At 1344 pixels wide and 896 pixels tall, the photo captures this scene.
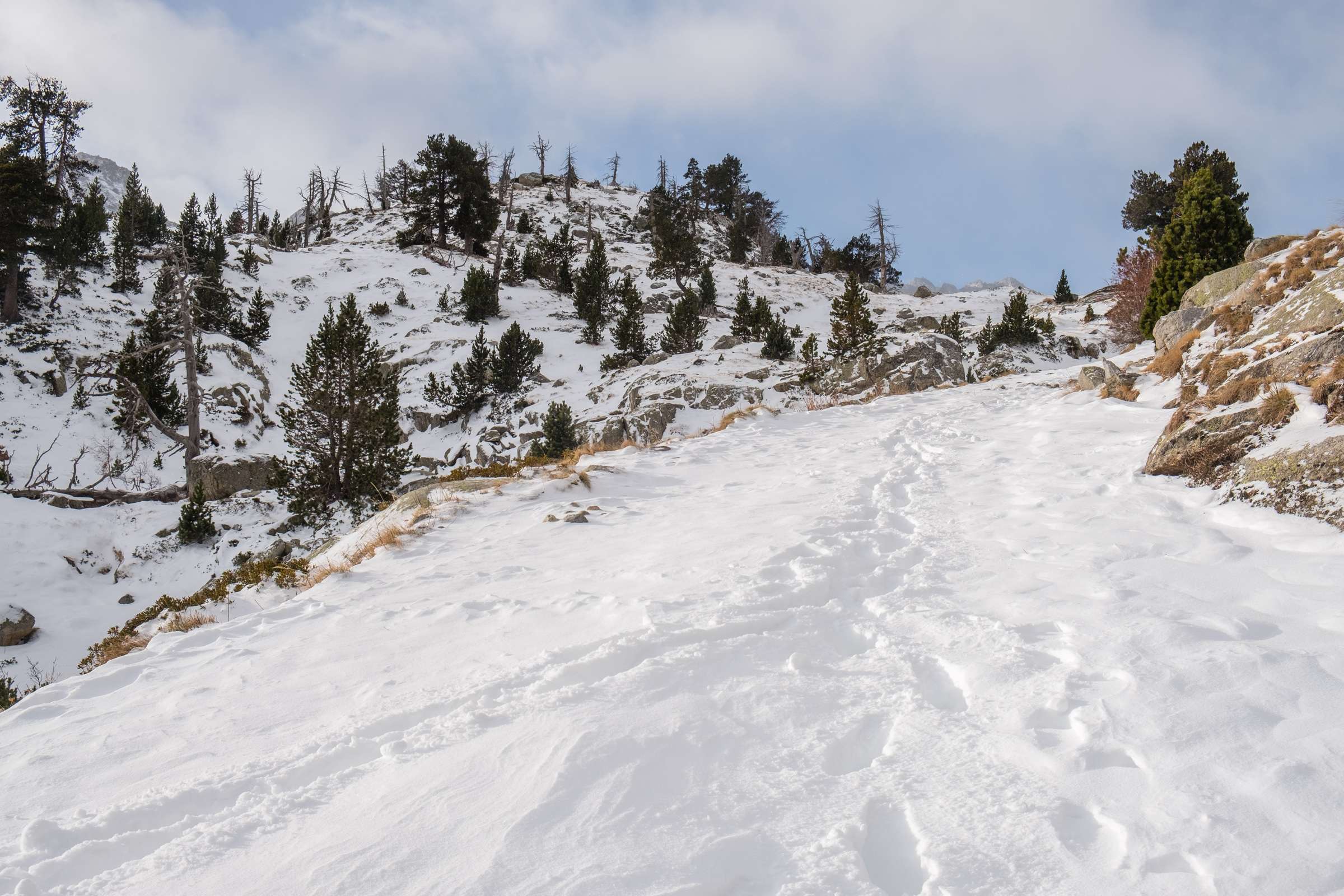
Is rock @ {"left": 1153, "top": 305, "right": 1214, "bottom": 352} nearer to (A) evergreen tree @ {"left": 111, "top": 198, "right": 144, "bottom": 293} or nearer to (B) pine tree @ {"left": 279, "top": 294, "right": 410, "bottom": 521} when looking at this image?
(B) pine tree @ {"left": 279, "top": 294, "right": 410, "bottom": 521}

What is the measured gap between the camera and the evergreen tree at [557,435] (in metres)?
18.4

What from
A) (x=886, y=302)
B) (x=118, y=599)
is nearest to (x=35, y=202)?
(x=118, y=599)

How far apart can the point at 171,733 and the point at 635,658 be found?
230 cm

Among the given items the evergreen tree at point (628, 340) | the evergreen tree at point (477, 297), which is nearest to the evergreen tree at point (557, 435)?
the evergreen tree at point (628, 340)

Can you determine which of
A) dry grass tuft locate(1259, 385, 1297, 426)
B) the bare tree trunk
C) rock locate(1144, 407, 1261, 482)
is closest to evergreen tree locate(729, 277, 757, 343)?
rock locate(1144, 407, 1261, 482)

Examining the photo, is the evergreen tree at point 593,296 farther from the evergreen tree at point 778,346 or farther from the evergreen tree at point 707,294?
the evergreen tree at point 778,346

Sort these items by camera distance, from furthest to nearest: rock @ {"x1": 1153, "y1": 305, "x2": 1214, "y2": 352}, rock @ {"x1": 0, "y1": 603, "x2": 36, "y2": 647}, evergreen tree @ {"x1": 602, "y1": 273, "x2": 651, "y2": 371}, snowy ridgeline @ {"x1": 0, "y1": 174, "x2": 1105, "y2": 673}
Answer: evergreen tree @ {"x1": 602, "y1": 273, "x2": 651, "y2": 371} < snowy ridgeline @ {"x1": 0, "y1": 174, "x2": 1105, "y2": 673} < rock @ {"x1": 0, "y1": 603, "x2": 36, "y2": 647} < rock @ {"x1": 1153, "y1": 305, "x2": 1214, "y2": 352}

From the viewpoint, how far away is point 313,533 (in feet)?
50.0

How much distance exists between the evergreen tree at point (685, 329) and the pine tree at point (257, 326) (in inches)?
687

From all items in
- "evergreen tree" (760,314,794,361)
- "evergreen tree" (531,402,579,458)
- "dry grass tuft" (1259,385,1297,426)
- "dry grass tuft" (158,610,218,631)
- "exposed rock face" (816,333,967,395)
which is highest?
"evergreen tree" (760,314,794,361)

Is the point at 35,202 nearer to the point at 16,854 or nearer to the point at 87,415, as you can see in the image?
the point at 87,415

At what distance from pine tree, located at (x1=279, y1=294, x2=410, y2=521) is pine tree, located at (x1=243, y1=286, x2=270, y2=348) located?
43.6 ft

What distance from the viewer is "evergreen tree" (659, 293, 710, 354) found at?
2538 cm

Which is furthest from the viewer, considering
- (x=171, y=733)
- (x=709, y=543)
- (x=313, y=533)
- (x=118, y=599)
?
(x=313, y=533)
